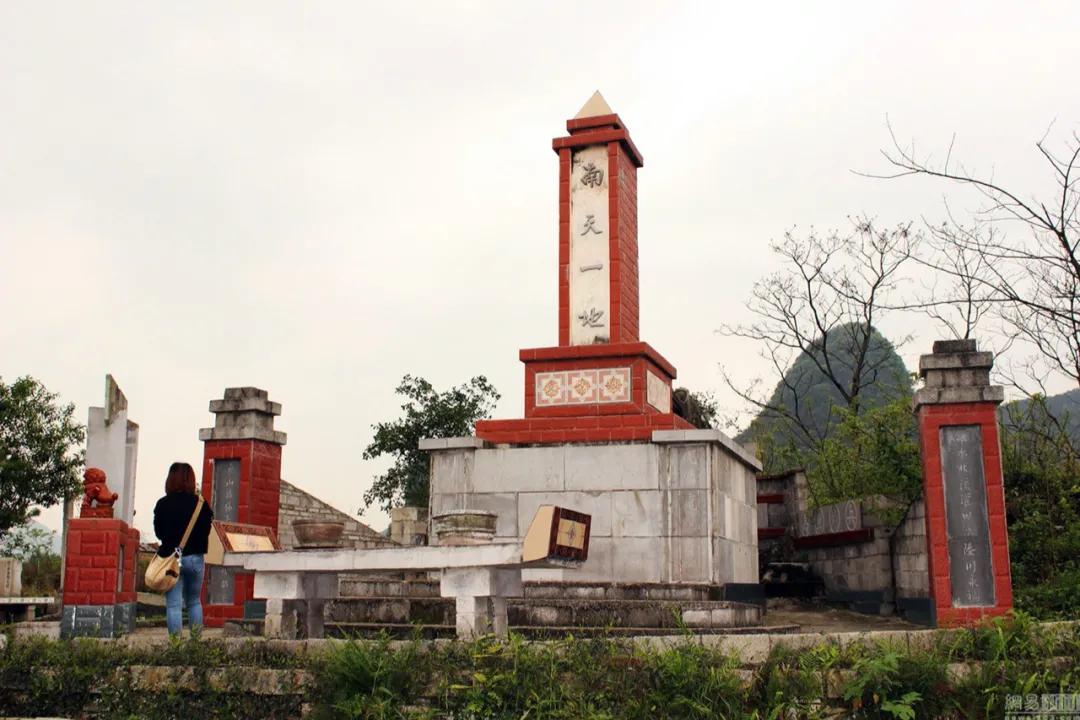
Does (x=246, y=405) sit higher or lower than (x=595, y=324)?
lower

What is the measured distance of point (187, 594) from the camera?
8.01 metres

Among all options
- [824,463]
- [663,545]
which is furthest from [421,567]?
A: [824,463]

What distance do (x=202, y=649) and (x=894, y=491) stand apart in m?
8.63

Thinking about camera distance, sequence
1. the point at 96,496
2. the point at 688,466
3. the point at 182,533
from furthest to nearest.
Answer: the point at 688,466, the point at 96,496, the point at 182,533

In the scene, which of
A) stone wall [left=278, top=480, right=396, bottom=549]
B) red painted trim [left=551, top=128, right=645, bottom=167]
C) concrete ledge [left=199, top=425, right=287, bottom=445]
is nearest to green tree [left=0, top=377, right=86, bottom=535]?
stone wall [left=278, top=480, right=396, bottom=549]

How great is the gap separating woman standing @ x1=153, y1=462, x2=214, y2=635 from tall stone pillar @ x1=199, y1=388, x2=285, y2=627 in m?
4.01

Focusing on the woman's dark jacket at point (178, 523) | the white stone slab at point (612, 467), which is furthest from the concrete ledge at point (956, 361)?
the woman's dark jacket at point (178, 523)

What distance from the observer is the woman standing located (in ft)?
25.5

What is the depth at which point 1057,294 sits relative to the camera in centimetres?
1367

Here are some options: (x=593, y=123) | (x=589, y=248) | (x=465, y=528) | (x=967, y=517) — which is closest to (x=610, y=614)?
(x=465, y=528)

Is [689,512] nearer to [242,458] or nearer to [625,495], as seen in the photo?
[625,495]

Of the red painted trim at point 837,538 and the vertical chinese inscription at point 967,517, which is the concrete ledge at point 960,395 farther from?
the red painted trim at point 837,538

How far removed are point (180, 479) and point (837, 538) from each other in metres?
8.42

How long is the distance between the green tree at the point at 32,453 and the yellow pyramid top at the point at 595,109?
13071 mm
